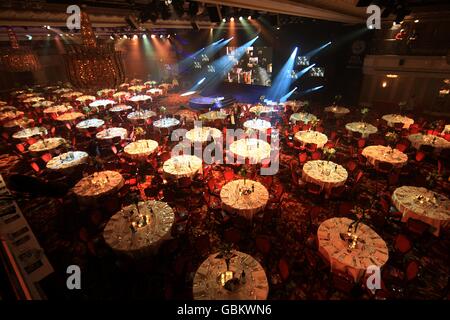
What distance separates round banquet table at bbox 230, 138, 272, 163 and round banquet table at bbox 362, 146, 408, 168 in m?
4.05

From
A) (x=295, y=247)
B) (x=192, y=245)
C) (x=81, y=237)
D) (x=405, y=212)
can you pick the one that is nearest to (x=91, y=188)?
(x=81, y=237)

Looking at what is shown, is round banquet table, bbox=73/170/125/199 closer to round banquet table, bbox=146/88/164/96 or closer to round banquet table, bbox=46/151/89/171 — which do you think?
round banquet table, bbox=46/151/89/171

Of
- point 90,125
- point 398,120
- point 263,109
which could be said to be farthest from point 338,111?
point 90,125

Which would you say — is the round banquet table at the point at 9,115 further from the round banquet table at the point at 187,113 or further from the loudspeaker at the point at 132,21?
the loudspeaker at the point at 132,21

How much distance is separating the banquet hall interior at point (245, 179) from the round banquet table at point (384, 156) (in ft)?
0.23

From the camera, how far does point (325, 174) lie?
8.38 m

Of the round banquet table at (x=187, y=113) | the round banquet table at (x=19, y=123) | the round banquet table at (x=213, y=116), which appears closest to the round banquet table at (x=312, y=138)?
the round banquet table at (x=213, y=116)

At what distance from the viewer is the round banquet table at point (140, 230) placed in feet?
19.2

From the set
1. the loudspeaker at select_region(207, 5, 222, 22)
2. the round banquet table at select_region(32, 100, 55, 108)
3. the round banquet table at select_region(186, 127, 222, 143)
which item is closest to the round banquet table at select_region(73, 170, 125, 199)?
the round banquet table at select_region(186, 127, 222, 143)

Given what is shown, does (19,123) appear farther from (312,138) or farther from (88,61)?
(312,138)

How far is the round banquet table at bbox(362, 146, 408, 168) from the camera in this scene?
29.9ft

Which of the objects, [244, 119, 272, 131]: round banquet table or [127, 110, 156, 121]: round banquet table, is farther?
→ [127, 110, 156, 121]: round banquet table

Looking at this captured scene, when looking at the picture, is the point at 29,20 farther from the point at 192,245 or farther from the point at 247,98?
the point at 247,98
